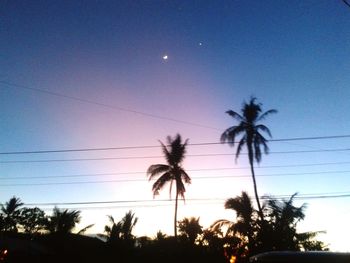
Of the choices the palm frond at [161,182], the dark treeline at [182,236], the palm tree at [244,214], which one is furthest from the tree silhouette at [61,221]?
the palm tree at [244,214]

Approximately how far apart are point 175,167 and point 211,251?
425 inches

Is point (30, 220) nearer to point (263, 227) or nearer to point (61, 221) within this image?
point (61, 221)

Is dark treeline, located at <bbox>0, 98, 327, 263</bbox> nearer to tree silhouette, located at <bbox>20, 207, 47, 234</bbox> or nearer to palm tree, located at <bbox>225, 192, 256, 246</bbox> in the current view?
palm tree, located at <bbox>225, 192, 256, 246</bbox>

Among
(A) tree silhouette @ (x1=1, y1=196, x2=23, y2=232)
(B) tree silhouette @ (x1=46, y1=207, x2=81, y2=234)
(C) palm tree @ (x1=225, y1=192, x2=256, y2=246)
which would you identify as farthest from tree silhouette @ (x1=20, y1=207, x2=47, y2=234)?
(C) palm tree @ (x1=225, y1=192, x2=256, y2=246)

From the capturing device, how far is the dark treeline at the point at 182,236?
21594 mm

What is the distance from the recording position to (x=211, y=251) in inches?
874

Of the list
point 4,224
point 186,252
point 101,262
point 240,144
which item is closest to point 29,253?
point 101,262

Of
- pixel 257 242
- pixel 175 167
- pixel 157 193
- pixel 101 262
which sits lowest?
pixel 101 262

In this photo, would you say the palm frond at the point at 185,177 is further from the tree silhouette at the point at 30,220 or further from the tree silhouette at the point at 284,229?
the tree silhouette at the point at 30,220

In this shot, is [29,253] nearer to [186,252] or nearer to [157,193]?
[186,252]

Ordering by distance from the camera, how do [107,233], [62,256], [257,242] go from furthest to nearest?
[107,233], [257,242], [62,256]

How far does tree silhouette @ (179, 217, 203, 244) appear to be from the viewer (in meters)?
28.7

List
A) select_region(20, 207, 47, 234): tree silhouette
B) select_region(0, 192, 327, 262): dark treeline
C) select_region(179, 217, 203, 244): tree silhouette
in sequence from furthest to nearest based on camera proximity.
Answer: select_region(20, 207, 47, 234): tree silhouette
select_region(179, 217, 203, 244): tree silhouette
select_region(0, 192, 327, 262): dark treeline

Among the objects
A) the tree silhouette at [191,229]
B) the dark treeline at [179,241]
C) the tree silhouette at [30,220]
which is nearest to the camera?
the dark treeline at [179,241]
